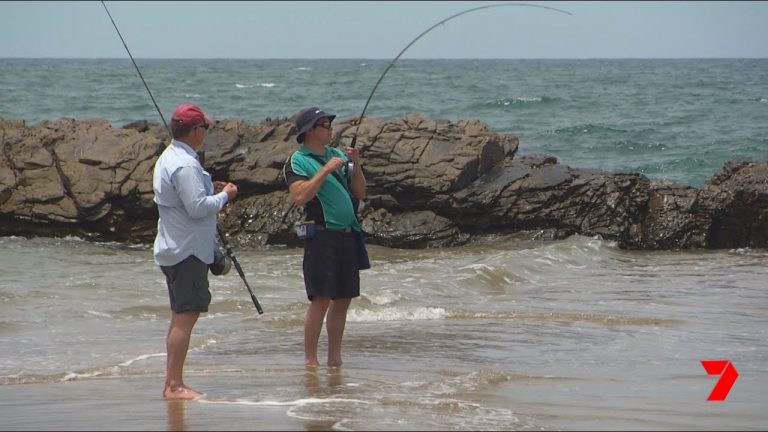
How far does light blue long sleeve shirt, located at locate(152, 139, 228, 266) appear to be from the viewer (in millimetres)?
5422

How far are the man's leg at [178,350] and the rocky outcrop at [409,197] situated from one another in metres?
8.33

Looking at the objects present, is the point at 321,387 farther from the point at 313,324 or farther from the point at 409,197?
the point at 409,197

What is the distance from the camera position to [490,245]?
1420 cm

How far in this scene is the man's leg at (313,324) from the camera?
6379mm

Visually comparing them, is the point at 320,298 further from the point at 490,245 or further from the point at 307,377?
the point at 490,245

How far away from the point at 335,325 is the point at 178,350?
1186mm

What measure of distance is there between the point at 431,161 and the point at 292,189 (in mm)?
8565

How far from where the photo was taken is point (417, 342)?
8.05 m

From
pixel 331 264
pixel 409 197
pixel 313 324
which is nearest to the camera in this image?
pixel 331 264

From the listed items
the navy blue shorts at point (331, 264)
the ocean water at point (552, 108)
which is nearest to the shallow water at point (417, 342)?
the navy blue shorts at point (331, 264)

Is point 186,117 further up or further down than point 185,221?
further up

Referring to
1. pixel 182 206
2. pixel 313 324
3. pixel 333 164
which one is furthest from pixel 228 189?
pixel 313 324

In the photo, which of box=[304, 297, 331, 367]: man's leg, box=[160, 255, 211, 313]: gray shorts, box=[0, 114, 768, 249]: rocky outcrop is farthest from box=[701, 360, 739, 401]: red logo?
box=[0, 114, 768, 249]: rocky outcrop

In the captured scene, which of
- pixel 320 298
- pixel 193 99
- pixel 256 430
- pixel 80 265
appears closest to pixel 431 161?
pixel 80 265
